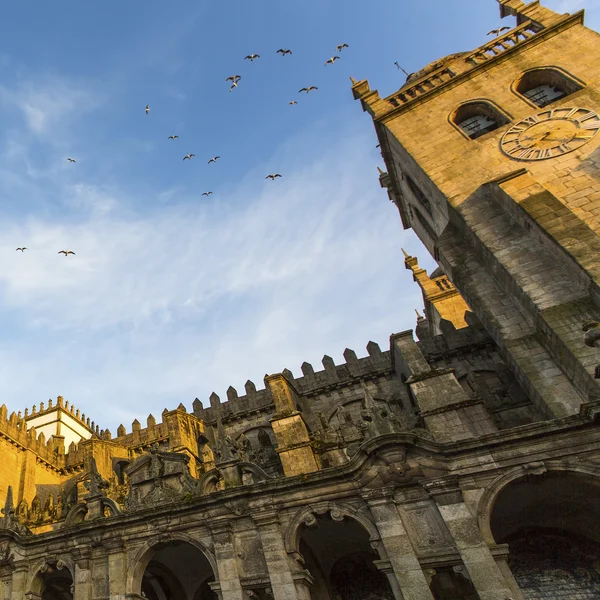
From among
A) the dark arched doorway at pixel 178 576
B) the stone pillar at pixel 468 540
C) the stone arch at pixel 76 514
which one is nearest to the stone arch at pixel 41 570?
the stone arch at pixel 76 514

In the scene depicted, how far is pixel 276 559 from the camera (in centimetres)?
1124

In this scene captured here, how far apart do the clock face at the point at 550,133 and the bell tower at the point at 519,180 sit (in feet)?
0.17

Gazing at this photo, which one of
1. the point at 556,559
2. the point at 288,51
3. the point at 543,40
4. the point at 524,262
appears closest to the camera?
the point at 556,559

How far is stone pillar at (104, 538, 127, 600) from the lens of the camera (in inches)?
472

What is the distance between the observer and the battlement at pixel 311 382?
75.5 ft

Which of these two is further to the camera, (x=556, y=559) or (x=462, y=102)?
(x=462, y=102)

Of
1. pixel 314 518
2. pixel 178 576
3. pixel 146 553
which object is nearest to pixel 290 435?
pixel 178 576

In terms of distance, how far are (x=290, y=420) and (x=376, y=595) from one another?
6557 mm

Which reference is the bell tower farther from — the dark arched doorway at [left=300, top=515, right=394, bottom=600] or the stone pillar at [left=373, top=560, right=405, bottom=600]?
the dark arched doorway at [left=300, top=515, right=394, bottom=600]

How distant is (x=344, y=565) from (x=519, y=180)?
49.0 ft

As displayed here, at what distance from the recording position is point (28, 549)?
13.7m

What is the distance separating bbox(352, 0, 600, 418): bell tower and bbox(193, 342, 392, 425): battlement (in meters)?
6.26

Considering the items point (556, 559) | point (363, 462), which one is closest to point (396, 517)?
point (363, 462)

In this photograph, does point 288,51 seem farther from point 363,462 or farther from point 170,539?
point 170,539
